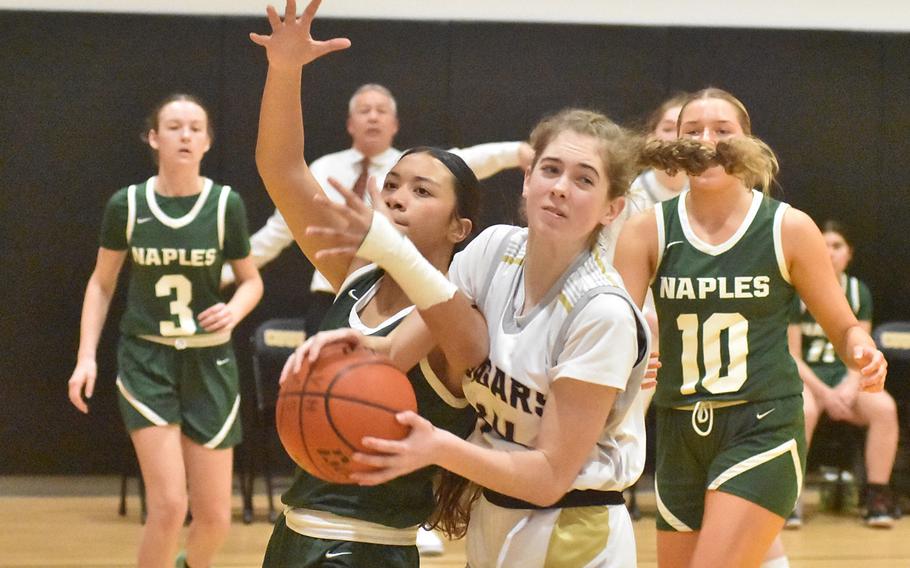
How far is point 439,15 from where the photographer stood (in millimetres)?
7949

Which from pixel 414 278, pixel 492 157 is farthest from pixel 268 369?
pixel 414 278

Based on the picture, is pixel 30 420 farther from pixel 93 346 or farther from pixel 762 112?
pixel 762 112

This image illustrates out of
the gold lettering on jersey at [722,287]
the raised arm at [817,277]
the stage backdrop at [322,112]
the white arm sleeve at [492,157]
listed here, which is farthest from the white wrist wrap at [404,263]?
the stage backdrop at [322,112]

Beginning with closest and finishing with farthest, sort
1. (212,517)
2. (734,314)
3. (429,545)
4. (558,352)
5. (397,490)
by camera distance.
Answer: (558,352), (397,490), (734,314), (212,517), (429,545)

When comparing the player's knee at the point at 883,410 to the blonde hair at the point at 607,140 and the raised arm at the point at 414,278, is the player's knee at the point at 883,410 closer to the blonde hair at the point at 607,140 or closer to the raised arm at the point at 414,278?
the blonde hair at the point at 607,140

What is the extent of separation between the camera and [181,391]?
5020mm

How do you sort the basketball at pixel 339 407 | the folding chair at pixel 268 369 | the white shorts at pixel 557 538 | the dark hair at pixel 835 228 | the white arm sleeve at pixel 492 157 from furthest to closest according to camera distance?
the dark hair at pixel 835 228, the folding chair at pixel 268 369, the white arm sleeve at pixel 492 157, the white shorts at pixel 557 538, the basketball at pixel 339 407

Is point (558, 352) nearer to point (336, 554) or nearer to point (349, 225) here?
point (349, 225)

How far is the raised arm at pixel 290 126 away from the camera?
2.65 metres

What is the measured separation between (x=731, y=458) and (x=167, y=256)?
2.67m

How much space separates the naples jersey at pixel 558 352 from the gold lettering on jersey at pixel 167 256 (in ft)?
9.00

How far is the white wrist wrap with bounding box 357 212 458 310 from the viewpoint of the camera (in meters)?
2.25

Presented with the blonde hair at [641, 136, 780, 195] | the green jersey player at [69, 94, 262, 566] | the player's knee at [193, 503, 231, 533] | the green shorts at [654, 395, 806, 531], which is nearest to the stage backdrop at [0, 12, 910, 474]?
the green jersey player at [69, 94, 262, 566]

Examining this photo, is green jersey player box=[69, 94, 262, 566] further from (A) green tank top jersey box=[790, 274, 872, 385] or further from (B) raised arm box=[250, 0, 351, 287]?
(A) green tank top jersey box=[790, 274, 872, 385]
